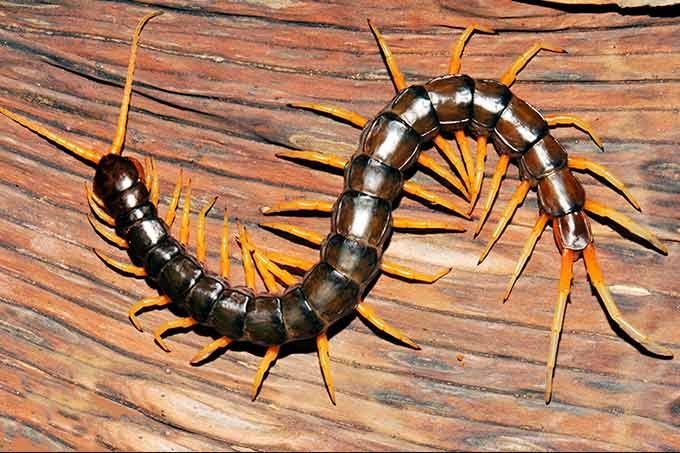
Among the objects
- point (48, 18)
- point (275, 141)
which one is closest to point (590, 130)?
point (275, 141)

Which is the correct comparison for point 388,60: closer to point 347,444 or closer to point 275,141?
point 275,141

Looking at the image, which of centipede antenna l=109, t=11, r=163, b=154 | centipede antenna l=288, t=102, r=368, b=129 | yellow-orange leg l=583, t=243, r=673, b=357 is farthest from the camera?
centipede antenna l=109, t=11, r=163, b=154

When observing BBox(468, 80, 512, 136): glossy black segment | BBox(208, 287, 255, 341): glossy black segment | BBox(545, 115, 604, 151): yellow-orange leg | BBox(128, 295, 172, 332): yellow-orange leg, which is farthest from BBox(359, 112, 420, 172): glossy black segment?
BBox(128, 295, 172, 332): yellow-orange leg

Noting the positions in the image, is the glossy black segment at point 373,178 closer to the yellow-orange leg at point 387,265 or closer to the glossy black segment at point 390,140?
the glossy black segment at point 390,140

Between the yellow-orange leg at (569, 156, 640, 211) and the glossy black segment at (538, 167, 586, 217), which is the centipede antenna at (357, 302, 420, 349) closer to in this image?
the glossy black segment at (538, 167, 586, 217)

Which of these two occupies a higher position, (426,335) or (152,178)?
(152,178)

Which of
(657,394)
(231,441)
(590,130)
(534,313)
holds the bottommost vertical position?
(231,441)

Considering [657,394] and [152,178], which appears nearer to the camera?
[657,394]
